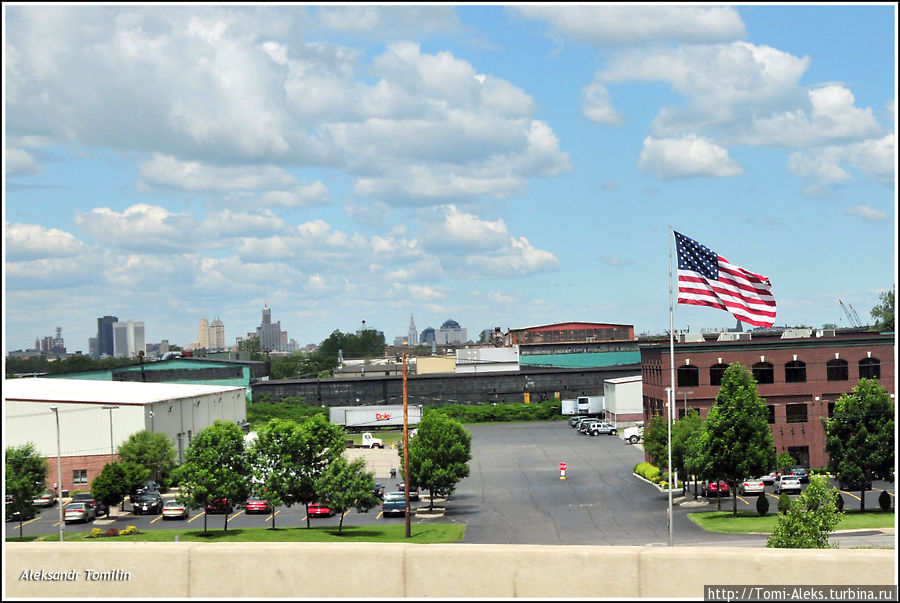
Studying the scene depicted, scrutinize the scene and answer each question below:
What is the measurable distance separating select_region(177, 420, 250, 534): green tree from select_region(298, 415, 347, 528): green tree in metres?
3.67

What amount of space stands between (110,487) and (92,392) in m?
25.5

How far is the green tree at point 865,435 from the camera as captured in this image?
63906mm

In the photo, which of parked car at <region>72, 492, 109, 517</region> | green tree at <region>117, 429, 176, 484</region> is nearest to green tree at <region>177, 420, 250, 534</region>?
parked car at <region>72, 492, 109, 517</region>

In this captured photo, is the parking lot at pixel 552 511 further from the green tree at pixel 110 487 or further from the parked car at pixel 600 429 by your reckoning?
the parked car at pixel 600 429

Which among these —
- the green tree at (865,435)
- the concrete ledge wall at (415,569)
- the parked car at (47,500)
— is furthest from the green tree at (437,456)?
the concrete ledge wall at (415,569)

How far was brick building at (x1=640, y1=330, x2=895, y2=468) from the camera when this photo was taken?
81312 millimetres

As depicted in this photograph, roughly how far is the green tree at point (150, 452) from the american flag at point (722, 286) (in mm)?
50341

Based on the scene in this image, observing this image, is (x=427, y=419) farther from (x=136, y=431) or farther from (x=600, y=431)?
(x=600, y=431)

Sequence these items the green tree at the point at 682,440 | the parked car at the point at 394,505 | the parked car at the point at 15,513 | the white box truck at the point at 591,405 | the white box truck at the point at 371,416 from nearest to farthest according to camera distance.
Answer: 1. the parked car at the point at 15,513
2. the parked car at the point at 394,505
3. the green tree at the point at 682,440
4. the white box truck at the point at 371,416
5. the white box truck at the point at 591,405

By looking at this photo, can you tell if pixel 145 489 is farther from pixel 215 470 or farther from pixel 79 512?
pixel 215 470

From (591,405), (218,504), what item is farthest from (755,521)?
(591,405)

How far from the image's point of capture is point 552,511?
6562 cm

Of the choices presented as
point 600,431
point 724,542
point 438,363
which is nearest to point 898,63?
point 724,542

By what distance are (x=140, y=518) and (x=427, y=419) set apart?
2189cm
